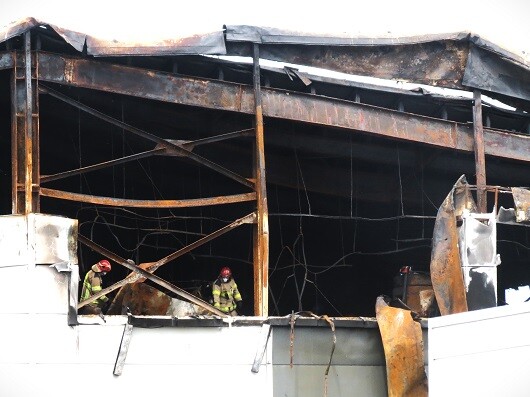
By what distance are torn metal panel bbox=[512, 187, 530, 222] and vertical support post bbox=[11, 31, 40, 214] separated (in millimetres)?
7229

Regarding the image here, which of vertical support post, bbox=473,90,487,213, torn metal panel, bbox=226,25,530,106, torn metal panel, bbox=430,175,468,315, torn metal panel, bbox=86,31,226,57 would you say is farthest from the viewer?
vertical support post, bbox=473,90,487,213

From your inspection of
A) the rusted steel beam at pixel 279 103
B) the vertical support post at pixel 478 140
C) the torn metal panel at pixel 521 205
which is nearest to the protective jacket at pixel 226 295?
the rusted steel beam at pixel 279 103

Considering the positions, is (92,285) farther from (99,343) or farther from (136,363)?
(136,363)

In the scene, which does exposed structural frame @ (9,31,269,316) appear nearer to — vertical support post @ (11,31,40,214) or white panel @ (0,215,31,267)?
vertical support post @ (11,31,40,214)

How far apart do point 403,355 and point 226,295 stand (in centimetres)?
363

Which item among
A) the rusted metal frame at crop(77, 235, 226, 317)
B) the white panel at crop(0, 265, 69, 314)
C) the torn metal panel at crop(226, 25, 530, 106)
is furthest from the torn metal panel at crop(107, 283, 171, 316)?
the torn metal panel at crop(226, 25, 530, 106)

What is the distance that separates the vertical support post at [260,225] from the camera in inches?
617

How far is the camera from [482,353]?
1338 centimetres

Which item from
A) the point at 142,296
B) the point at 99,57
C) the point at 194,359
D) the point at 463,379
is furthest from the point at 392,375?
the point at 99,57

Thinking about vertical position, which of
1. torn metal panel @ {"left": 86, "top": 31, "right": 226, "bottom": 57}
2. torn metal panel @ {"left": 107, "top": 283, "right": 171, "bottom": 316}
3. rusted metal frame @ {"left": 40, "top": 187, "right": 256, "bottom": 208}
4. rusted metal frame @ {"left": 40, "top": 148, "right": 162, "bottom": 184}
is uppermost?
torn metal panel @ {"left": 86, "top": 31, "right": 226, "bottom": 57}

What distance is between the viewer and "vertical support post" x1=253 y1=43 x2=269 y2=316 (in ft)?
51.4

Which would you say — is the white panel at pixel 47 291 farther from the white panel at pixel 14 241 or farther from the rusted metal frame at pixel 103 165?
the rusted metal frame at pixel 103 165

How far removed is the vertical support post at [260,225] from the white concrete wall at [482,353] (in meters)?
2.53

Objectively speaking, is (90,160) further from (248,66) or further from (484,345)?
(484,345)
